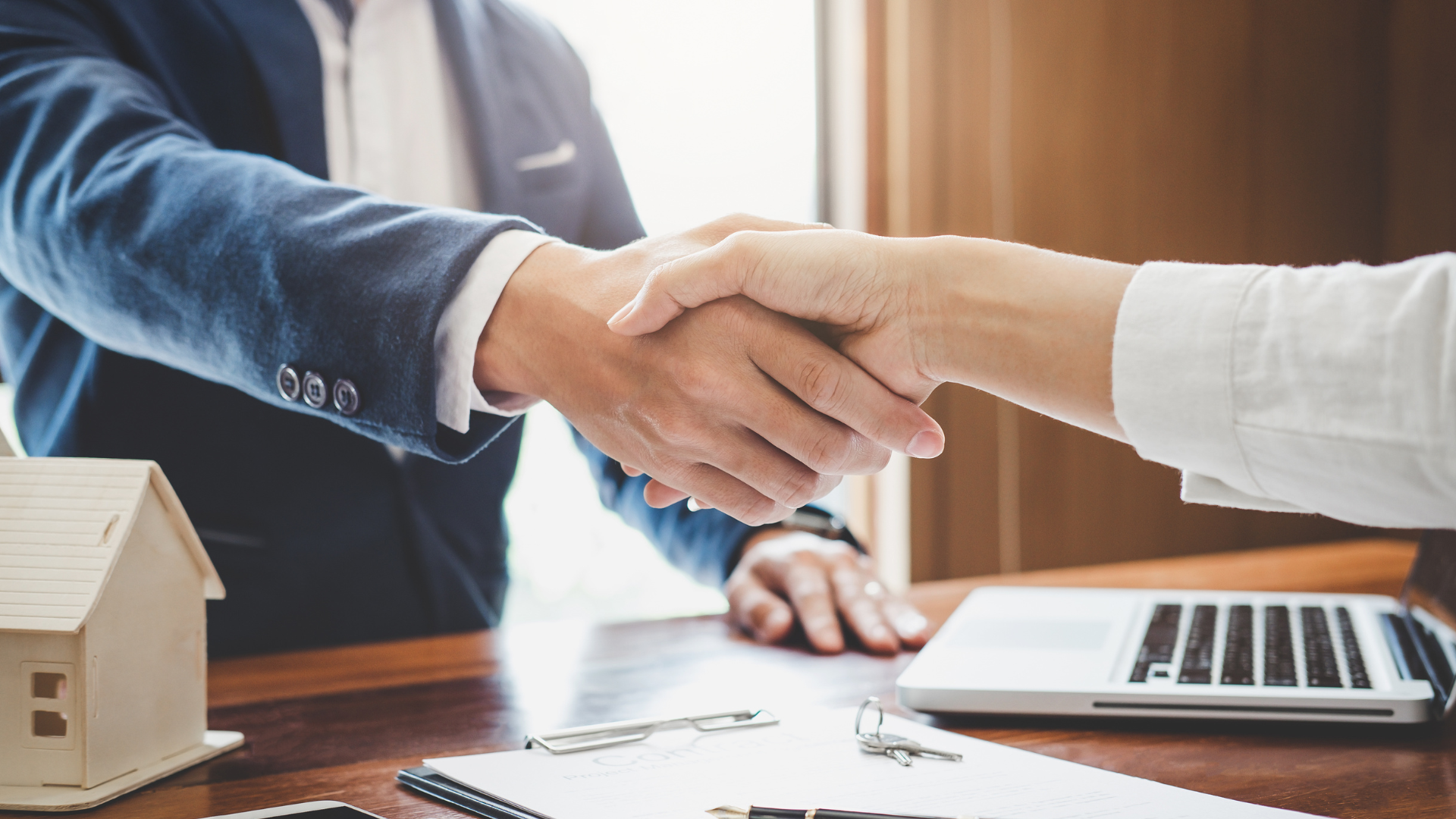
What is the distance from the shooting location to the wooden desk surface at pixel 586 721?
1.85ft

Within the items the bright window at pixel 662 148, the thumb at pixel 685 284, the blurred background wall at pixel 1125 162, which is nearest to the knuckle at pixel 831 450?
the thumb at pixel 685 284

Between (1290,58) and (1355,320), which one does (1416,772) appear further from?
(1290,58)

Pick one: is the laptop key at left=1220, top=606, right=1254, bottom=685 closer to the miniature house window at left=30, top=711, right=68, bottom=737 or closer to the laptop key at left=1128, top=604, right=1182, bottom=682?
the laptop key at left=1128, top=604, right=1182, bottom=682

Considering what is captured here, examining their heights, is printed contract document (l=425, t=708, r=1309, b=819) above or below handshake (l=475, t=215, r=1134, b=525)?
below

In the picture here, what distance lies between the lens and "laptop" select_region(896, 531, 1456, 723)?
2.17ft

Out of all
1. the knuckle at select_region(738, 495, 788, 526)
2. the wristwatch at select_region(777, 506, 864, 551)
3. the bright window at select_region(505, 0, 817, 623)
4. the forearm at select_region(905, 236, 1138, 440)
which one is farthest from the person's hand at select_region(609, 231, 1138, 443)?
the bright window at select_region(505, 0, 817, 623)

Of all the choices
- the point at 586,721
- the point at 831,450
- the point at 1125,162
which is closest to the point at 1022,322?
the point at 831,450

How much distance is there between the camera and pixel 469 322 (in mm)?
713

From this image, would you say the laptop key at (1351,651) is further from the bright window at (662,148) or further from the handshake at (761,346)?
the bright window at (662,148)

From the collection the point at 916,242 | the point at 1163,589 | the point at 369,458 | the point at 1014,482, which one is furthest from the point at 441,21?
the point at 1014,482

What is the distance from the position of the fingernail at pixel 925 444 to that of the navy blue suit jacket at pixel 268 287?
318mm

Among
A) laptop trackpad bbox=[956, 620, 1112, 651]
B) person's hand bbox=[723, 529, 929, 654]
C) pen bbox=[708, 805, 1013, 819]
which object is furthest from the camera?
person's hand bbox=[723, 529, 929, 654]

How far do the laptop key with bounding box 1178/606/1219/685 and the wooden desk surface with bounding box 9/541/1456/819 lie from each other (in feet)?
0.13

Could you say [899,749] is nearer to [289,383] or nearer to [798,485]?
[798,485]
